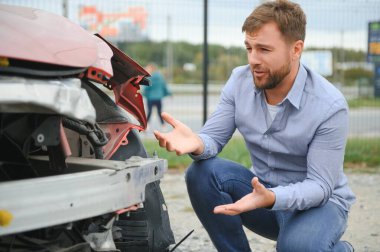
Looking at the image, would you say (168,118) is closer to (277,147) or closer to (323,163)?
(277,147)

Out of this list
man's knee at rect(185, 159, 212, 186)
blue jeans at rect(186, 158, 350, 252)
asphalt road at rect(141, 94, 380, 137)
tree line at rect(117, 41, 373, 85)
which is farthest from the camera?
asphalt road at rect(141, 94, 380, 137)

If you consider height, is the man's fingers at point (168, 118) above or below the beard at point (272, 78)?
below

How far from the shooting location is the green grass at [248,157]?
7.26m

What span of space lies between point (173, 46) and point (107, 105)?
8719 millimetres

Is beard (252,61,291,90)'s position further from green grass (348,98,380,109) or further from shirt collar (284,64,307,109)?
green grass (348,98,380,109)

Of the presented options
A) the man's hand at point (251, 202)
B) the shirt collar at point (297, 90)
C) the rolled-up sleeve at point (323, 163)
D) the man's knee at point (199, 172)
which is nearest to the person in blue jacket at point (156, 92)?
the man's knee at point (199, 172)

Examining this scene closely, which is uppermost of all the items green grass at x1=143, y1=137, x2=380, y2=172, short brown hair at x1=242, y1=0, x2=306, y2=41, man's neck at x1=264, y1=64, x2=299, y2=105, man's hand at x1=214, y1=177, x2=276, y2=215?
short brown hair at x1=242, y1=0, x2=306, y2=41

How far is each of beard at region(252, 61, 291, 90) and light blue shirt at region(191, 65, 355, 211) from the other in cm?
9

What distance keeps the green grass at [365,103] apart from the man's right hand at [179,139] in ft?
23.8

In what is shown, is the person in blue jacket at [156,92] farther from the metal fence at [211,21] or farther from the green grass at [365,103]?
the green grass at [365,103]

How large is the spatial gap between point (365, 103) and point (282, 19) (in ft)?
26.2

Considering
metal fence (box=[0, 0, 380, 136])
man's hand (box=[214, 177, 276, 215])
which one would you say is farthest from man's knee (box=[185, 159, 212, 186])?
metal fence (box=[0, 0, 380, 136])

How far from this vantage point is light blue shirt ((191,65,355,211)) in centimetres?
294

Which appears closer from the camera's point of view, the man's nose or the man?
the man
